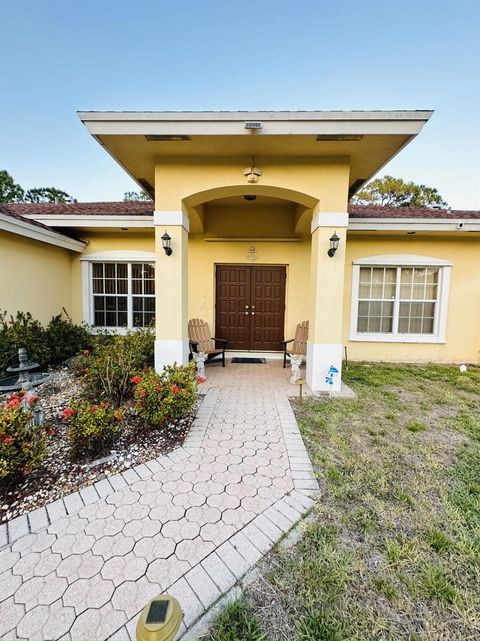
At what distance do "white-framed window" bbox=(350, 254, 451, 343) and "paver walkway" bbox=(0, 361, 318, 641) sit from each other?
5.10 m

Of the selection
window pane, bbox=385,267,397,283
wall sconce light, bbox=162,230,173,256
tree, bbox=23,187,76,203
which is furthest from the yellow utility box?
tree, bbox=23,187,76,203

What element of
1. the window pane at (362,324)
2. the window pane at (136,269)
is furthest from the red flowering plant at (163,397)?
the window pane at (362,324)

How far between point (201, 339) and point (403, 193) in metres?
19.3

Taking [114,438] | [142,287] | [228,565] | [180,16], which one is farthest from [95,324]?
[180,16]

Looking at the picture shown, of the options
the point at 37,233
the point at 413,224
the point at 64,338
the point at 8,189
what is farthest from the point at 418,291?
the point at 8,189

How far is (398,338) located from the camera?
714 centimetres

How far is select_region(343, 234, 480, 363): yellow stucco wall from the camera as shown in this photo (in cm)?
698

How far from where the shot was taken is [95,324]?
24.8 feet

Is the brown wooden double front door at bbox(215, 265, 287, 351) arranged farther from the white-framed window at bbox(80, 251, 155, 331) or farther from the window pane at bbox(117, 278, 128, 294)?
the window pane at bbox(117, 278, 128, 294)

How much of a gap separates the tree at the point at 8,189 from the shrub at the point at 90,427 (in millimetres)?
24518

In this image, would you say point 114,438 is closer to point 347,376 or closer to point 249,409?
point 249,409

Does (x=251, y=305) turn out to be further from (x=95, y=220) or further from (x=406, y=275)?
(x=95, y=220)

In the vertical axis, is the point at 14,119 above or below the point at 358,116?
above

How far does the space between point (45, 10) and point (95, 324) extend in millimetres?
8223
